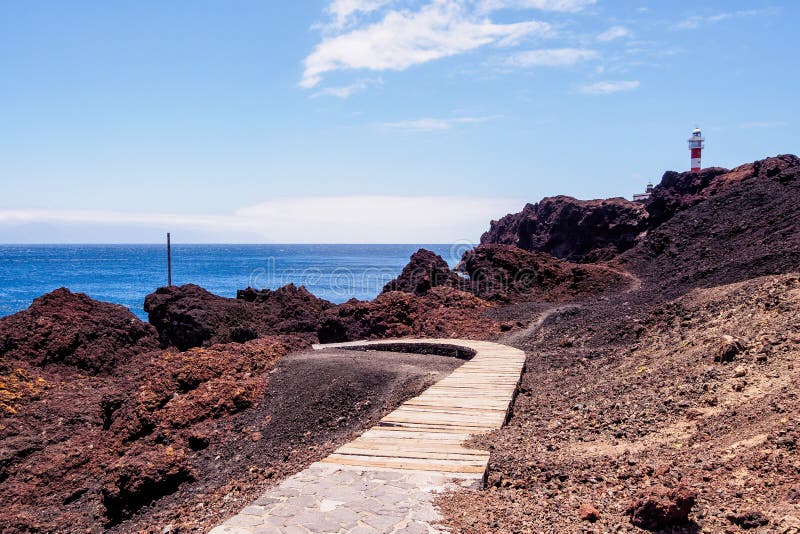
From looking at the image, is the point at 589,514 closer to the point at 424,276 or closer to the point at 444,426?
the point at 444,426

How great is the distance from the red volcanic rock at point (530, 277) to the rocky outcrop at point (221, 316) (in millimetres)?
6096

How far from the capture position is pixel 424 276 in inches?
910

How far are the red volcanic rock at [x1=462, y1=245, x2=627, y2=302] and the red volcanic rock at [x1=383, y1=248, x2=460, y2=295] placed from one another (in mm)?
1010

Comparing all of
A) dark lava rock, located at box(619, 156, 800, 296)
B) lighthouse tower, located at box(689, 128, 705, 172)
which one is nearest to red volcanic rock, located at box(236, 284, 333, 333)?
dark lava rock, located at box(619, 156, 800, 296)

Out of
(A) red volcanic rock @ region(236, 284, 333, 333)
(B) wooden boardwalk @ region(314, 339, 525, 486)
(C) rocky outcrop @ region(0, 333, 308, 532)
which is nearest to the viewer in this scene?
(B) wooden boardwalk @ region(314, 339, 525, 486)

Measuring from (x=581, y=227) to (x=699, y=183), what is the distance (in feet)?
37.7

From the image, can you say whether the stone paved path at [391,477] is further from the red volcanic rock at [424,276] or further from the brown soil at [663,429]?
the red volcanic rock at [424,276]

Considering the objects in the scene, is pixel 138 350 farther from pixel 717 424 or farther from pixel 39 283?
pixel 39 283

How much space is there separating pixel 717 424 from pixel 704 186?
1398 inches

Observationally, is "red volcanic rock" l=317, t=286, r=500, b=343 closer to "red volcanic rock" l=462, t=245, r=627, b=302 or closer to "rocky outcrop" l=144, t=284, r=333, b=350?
"rocky outcrop" l=144, t=284, r=333, b=350

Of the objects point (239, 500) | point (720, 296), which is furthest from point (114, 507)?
point (720, 296)

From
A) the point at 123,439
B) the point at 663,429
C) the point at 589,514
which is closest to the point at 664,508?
the point at 589,514

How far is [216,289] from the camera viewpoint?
6078 centimetres

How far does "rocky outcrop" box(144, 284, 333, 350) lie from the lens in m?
18.4
